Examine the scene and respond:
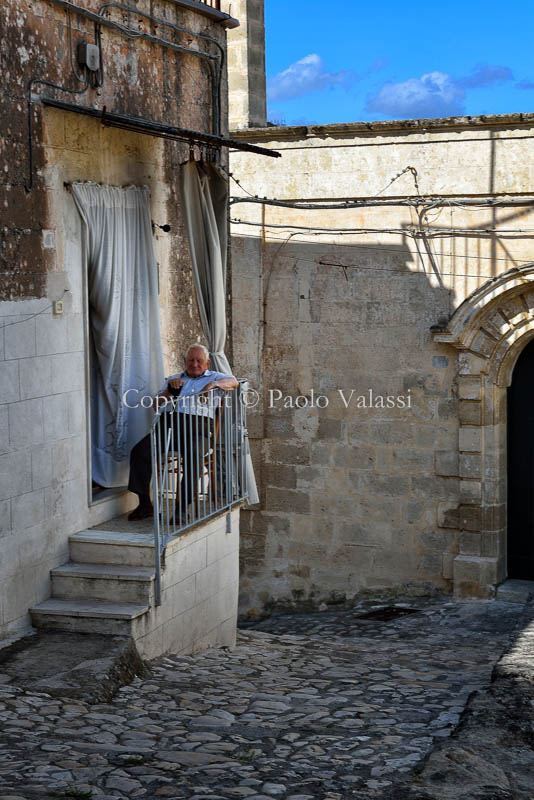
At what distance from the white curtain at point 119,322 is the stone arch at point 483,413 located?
3954mm

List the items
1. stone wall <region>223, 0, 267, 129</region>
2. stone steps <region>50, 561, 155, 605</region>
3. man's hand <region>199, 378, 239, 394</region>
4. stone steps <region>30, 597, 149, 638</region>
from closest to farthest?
1. stone steps <region>30, 597, 149, 638</region>
2. stone steps <region>50, 561, 155, 605</region>
3. man's hand <region>199, 378, 239, 394</region>
4. stone wall <region>223, 0, 267, 129</region>

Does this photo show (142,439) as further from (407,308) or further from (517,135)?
(517,135)

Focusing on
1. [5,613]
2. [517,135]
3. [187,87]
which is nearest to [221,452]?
[5,613]

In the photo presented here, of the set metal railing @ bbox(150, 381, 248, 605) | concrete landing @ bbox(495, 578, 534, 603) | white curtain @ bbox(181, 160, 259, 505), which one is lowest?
concrete landing @ bbox(495, 578, 534, 603)

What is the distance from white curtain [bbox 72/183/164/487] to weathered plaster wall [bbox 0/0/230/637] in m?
0.21

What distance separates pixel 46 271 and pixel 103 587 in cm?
216

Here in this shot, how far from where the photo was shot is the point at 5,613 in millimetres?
6367

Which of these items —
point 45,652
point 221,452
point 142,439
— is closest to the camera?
point 45,652

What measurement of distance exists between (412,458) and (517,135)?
3580mm

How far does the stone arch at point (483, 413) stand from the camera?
10.5 meters

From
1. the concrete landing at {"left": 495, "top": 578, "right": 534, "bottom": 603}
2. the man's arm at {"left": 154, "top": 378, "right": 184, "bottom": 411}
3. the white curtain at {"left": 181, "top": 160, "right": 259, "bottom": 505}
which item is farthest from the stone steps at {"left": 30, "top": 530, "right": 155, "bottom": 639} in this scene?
the concrete landing at {"left": 495, "top": 578, "right": 534, "bottom": 603}

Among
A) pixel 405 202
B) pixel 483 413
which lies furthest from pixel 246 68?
pixel 483 413

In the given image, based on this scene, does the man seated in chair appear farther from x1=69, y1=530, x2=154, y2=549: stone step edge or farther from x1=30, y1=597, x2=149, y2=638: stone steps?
x1=30, y1=597, x2=149, y2=638: stone steps

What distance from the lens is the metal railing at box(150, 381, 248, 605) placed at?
686cm
